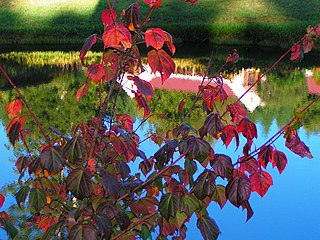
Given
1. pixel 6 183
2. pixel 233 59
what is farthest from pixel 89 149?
pixel 6 183

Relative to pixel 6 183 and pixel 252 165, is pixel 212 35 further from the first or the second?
pixel 252 165

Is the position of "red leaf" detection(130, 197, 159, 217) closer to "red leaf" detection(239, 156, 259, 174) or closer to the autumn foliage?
the autumn foliage

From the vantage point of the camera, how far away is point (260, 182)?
6.48 ft

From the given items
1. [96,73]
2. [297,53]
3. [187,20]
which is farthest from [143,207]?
[187,20]

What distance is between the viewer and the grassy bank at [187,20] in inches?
532

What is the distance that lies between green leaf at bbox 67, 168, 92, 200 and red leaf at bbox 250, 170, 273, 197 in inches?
18.8

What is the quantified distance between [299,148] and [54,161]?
66cm

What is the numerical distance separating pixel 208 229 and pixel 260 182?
20cm

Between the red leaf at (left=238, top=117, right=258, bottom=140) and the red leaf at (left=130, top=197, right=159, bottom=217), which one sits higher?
the red leaf at (left=238, top=117, right=258, bottom=140)

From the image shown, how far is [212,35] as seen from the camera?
1395cm

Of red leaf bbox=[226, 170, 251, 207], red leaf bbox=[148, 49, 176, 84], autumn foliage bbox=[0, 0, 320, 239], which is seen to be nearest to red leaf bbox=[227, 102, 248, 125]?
autumn foliage bbox=[0, 0, 320, 239]

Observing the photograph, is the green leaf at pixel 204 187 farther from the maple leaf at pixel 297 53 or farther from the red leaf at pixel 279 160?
the maple leaf at pixel 297 53

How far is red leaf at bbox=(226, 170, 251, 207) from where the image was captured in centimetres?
182

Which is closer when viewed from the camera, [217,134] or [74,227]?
[74,227]
